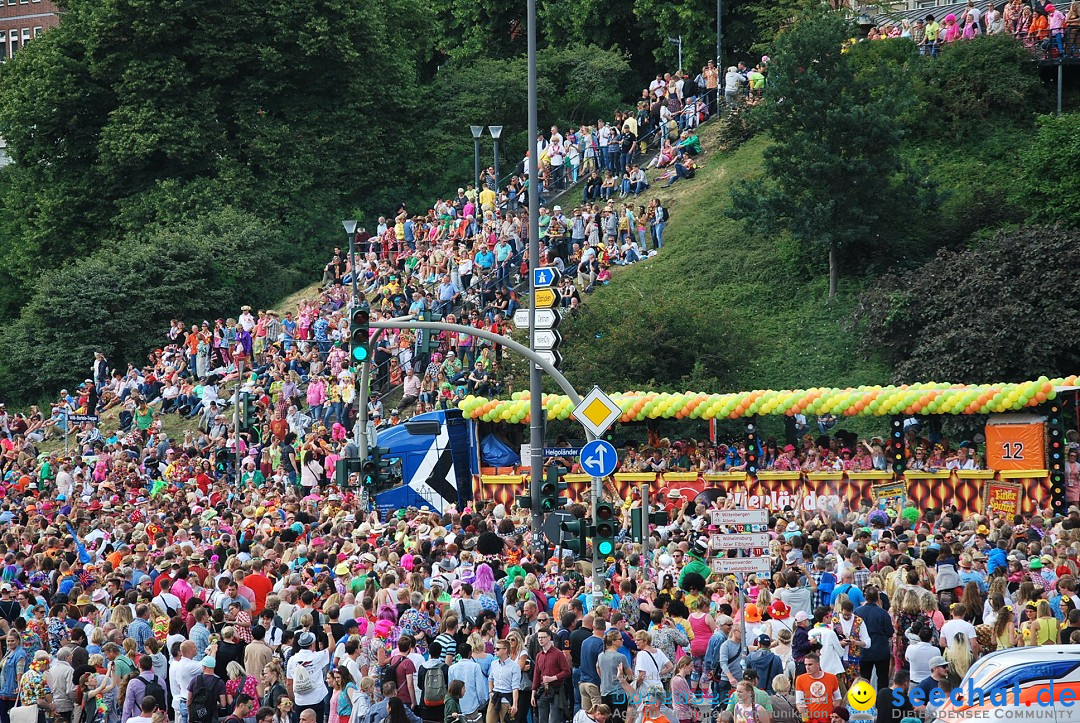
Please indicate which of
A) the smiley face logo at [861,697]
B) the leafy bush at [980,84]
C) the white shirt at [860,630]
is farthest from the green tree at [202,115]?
the smiley face logo at [861,697]

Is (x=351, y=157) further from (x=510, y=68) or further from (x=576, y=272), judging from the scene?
(x=576, y=272)

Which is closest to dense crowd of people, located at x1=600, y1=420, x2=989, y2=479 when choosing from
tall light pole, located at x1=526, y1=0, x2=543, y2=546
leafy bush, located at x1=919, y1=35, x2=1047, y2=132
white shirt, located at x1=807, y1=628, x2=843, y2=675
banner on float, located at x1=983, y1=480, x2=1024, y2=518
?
banner on float, located at x1=983, y1=480, x2=1024, y2=518

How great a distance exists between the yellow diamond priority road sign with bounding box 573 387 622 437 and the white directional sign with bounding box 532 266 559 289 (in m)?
2.54

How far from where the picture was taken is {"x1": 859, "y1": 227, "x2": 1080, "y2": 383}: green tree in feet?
112

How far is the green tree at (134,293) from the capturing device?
50531mm

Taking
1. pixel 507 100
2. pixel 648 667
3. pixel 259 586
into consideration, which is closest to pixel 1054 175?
pixel 507 100

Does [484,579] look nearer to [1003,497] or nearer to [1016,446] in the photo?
[1003,497]

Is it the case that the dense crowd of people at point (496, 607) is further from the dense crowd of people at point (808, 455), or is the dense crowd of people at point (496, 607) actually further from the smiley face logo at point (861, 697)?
the smiley face logo at point (861, 697)

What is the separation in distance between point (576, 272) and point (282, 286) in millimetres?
14642

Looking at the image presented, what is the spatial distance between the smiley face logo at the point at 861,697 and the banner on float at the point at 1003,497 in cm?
1337

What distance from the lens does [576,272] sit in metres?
42.2

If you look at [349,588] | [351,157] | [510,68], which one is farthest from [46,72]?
[349,588]

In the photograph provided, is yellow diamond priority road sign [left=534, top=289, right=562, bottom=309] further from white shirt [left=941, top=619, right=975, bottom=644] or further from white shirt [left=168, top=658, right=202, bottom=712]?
white shirt [left=941, top=619, right=975, bottom=644]

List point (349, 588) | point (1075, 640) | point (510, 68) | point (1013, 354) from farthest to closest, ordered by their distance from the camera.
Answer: point (510, 68) < point (1013, 354) < point (349, 588) < point (1075, 640)
